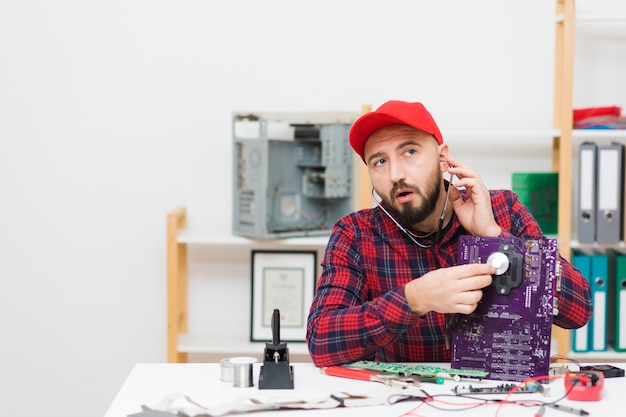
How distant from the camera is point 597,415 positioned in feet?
4.84

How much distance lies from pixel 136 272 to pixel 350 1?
1308 mm

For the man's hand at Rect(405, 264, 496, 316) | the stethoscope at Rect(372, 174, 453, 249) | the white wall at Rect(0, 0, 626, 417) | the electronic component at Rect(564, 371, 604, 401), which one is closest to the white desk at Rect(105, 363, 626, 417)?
the electronic component at Rect(564, 371, 604, 401)

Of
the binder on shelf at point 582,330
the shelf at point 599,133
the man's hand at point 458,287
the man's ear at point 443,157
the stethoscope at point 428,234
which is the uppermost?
the shelf at point 599,133

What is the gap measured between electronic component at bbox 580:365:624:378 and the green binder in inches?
52.2

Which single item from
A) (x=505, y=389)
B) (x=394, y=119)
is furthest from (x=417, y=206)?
(x=505, y=389)

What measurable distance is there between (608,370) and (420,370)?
0.38 metres

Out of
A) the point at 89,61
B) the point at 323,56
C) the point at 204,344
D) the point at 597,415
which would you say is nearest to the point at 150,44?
the point at 89,61

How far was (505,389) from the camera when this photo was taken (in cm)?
160

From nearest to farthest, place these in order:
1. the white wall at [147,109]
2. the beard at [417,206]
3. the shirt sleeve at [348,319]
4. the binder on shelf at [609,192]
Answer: the shirt sleeve at [348,319]
the beard at [417,206]
the binder on shelf at [609,192]
the white wall at [147,109]

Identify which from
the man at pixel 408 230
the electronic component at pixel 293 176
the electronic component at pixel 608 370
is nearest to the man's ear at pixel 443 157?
the man at pixel 408 230

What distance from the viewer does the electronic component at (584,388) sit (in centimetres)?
156

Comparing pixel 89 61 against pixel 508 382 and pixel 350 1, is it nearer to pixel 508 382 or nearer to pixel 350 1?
pixel 350 1

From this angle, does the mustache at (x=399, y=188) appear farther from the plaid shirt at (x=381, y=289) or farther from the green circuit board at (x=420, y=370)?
the green circuit board at (x=420, y=370)

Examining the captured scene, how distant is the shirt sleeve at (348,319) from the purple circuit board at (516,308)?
163 mm
